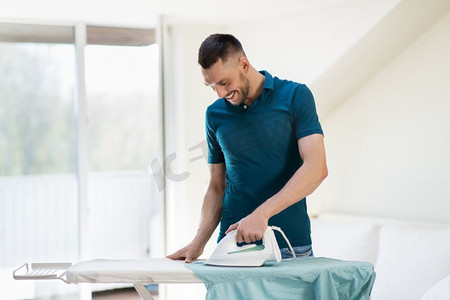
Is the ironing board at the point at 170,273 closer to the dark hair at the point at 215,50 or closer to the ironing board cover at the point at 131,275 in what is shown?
the ironing board cover at the point at 131,275

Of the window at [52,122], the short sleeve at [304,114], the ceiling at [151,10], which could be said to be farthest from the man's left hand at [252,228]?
the window at [52,122]

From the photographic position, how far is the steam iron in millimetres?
1940

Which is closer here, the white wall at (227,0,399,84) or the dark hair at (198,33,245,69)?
the dark hair at (198,33,245,69)

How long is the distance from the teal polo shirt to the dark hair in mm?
160

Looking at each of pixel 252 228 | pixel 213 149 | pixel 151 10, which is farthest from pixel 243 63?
pixel 151 10

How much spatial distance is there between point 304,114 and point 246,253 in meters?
0.44

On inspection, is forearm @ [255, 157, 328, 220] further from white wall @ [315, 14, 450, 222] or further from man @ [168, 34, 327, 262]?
white wall @ [315, 14, 450, 222]

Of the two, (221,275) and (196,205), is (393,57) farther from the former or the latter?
(221,275)

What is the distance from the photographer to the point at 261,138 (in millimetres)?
2074

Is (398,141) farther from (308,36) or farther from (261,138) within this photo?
(261,138)

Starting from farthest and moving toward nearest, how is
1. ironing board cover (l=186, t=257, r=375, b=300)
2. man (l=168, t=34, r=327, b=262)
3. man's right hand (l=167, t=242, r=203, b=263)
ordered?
man's right hand (l=167, t=242, r=203, b=263) < man (l=168, t=34, r=327, b=262) < ironing board cover (l=186, t=257, r=375, b=300)

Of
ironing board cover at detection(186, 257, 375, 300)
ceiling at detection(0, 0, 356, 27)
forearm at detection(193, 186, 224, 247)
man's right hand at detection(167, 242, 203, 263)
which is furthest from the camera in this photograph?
ceiling at detection(0, 0, 356, 27)

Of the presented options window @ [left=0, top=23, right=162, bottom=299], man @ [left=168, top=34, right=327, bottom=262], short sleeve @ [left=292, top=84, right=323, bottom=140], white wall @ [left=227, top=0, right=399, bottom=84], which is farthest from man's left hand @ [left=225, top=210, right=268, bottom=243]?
window @ [left=0, top=23, right=162, bottom=299]

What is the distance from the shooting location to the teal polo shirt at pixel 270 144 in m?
2.06
